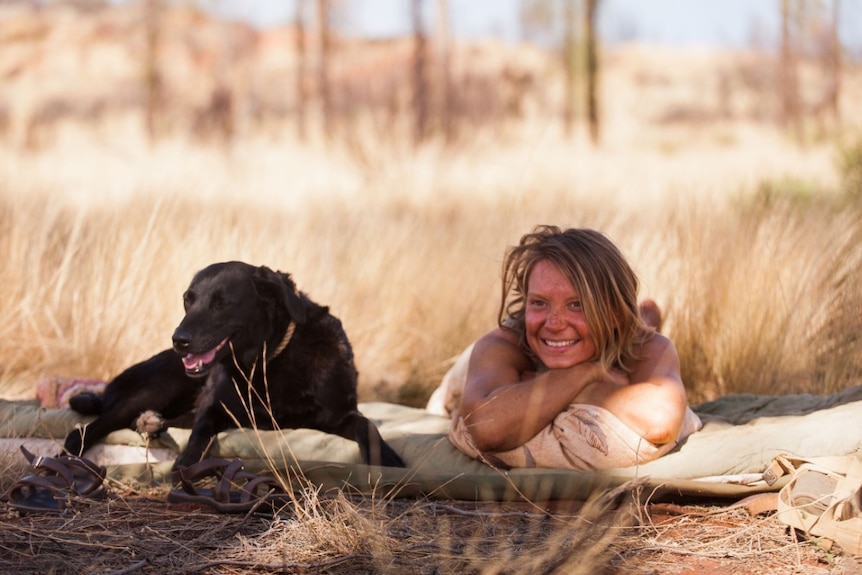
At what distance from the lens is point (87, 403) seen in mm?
4230

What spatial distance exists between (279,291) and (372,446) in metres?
0.69

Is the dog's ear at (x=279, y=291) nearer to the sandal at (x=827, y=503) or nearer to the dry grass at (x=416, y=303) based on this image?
the dry grass at (x=416, y=303)

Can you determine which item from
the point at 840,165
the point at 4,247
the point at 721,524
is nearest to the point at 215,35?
the point at 840,165

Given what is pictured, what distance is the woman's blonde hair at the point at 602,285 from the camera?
3.64 m

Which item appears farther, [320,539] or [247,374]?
[247,374]

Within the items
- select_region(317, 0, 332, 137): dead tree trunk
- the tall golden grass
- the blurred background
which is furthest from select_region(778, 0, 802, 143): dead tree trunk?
the tall golden grass

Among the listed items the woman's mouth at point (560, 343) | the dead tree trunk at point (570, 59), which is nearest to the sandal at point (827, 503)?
the woman's mouth at point (560, 343)

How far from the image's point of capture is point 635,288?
12.6ft

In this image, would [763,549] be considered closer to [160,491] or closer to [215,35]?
[160,491]

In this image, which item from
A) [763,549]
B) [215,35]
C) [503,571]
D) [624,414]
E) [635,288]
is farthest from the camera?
[215,35]

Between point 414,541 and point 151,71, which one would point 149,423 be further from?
point 151,71

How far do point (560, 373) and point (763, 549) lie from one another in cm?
91

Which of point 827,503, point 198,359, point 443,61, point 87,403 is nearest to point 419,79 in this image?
point 443,61

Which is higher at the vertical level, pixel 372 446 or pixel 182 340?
pixel 182 340
